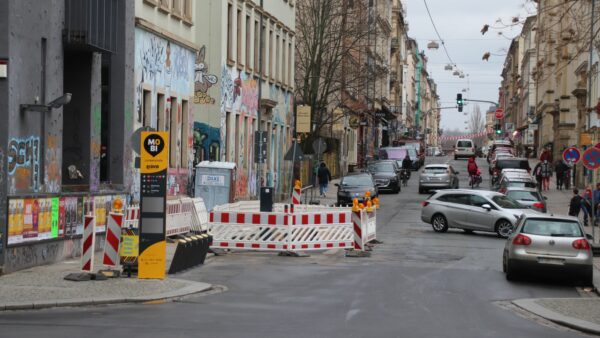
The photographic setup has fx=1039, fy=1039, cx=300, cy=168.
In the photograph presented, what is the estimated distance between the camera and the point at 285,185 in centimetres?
5309

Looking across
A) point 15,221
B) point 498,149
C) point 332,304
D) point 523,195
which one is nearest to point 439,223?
point 523,195

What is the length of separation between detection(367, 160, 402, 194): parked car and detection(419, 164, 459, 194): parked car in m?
1.46

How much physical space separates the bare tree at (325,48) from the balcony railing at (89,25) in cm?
3226

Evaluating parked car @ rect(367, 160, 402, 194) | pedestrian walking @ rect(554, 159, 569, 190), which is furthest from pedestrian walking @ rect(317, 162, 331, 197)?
pedestrian walking @ rect(554, 159, 569, 190)

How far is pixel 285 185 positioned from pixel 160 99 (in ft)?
75.6

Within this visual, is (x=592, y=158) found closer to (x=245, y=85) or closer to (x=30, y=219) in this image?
(x=30, y=219)

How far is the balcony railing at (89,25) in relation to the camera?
72.6ft

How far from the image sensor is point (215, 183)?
32.1 meters

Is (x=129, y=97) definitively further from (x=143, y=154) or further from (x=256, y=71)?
(x=256, y=71)

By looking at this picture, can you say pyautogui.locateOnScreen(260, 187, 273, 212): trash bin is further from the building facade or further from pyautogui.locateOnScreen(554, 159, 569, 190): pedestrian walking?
pyautogui.locateOnScreen(554, 159, 569, 190): pedestrian walking

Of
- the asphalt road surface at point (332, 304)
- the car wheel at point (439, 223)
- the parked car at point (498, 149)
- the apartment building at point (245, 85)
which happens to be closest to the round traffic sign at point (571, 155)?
the car wheel at point (439, 223)

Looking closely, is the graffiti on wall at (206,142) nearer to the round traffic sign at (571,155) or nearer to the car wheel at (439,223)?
the car wheel at (439,223)

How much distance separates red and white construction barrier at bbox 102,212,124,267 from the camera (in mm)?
18766

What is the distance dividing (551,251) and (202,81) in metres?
19.4
